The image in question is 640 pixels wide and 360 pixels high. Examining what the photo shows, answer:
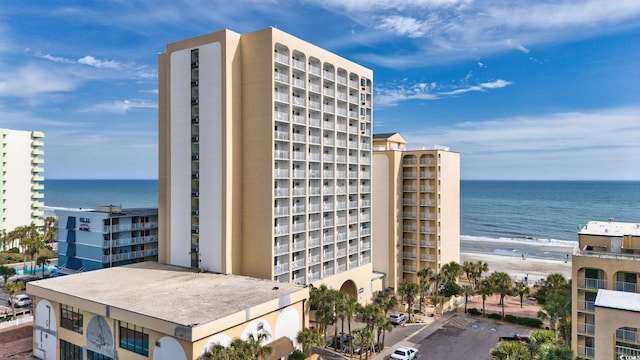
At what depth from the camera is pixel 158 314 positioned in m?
27.9

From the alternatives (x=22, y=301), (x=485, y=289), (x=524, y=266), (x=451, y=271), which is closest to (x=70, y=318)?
(x=22, y=301)

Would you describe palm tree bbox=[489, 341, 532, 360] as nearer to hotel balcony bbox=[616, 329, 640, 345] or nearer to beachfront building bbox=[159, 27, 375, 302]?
hotel balcony bbox=[616, 329, 640, 345]

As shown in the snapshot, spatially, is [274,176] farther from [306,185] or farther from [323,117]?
[323,117]

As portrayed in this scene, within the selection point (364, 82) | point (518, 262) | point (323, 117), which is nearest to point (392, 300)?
point (323, 117)

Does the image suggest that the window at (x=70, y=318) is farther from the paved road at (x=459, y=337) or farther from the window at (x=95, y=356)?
the paved road at (x=459, y=337)

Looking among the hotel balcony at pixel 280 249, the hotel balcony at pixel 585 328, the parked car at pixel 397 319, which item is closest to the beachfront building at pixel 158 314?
the hotel balcony at pixel 280 249

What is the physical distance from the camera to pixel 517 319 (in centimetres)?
4700

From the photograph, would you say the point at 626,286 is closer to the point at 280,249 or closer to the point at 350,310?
the point at 350,310

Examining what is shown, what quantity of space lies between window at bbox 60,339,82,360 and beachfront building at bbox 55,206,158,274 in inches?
581

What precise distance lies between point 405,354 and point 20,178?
87.7 metres

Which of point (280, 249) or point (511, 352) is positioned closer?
point (511, 352)

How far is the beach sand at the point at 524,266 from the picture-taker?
74812 millimetres

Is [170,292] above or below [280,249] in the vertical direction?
below

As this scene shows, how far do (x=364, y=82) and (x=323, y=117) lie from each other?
1111cm
